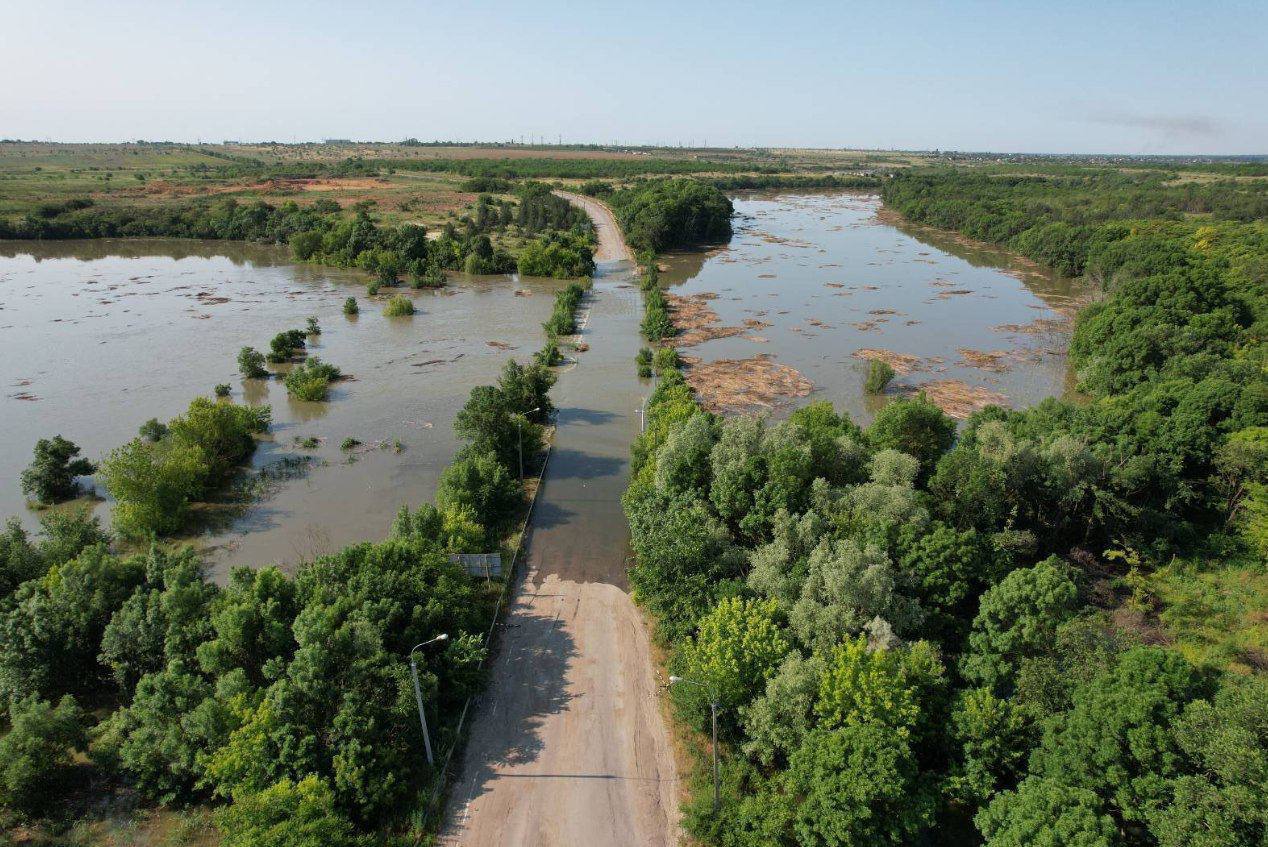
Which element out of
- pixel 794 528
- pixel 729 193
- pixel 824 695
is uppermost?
pixel 729 193

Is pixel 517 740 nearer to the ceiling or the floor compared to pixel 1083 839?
nearer to the floor

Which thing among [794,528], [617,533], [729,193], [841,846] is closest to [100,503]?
[617,533]

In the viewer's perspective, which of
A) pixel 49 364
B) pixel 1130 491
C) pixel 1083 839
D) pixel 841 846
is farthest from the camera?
pixel 49 364

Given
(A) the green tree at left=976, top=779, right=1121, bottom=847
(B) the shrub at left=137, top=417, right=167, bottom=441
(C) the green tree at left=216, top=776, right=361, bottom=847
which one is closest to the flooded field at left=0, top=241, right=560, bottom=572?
(B) the shrub at left=137, top=417, right=167, bottom=441

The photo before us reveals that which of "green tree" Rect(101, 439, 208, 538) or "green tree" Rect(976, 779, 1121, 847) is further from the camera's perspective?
"green tree" Rect(101, 439, 208, 538)

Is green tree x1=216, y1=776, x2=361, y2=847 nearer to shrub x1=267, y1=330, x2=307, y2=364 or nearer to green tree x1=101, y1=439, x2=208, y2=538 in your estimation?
green tree x1=101, y1=439, x2=208, y2=538

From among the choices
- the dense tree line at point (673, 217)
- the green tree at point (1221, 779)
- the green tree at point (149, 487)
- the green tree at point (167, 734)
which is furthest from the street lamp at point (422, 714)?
the dense tree line at point (673, 217)

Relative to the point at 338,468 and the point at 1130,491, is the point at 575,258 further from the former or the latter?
the point at 1130,491
